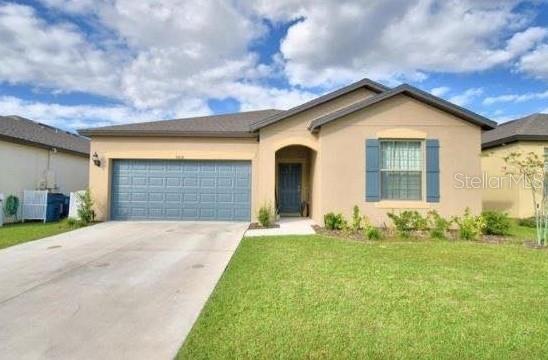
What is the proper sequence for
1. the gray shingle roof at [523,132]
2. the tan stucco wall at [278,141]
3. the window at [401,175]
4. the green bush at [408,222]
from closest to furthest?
1. the green bush at [408,222]
2. the window at [401,175]
3. the tan stucco wall at [278,141]
4. the gray shingle roof at [523,132]

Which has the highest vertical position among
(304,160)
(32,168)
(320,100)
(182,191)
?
(320,100)

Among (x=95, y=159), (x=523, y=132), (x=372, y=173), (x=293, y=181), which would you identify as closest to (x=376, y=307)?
(x=372, y=173)

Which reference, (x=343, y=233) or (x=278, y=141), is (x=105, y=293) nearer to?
(x=343, y=233)

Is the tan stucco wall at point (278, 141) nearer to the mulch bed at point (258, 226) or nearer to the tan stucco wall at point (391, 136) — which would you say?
the mulch bed at point (258, 226)

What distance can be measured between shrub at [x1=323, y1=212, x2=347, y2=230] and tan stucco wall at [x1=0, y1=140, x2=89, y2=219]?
1215cm

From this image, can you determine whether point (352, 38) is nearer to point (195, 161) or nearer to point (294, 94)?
point (195, 161)

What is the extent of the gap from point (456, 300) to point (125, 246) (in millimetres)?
7157

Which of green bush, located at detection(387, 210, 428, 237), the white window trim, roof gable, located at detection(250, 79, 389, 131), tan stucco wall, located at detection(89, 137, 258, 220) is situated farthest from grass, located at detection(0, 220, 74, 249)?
the white window trim

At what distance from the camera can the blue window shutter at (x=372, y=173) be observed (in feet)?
36.6

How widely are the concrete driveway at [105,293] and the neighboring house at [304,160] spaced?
13.0 ft

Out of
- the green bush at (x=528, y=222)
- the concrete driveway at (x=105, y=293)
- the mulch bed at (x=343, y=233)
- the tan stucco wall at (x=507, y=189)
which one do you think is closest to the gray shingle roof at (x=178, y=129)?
the mulch bed at (x=343, y=233)

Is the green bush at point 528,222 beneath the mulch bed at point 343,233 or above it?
above

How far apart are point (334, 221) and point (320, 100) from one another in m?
4.80

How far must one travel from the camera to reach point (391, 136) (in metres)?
11.3
